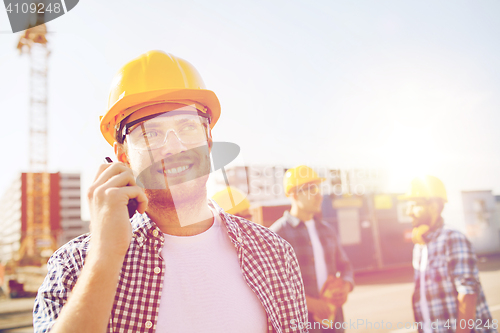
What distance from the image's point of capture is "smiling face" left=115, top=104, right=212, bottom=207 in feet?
4.83

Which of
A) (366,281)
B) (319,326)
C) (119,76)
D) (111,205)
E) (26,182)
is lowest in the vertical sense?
(366,281)

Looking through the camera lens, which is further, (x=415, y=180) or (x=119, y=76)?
(x=415, y=180)

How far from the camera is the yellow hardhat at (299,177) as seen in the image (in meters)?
4.47

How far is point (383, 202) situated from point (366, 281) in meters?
5.39

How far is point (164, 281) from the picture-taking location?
4.40 ft

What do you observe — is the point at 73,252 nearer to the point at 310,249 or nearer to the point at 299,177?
the point at 310,249

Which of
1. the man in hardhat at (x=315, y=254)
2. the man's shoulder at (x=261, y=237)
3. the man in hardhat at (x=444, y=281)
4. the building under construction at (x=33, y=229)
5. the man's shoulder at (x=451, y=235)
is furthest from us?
the building under construction at (x=33, y=229)

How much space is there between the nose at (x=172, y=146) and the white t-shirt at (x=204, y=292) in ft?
1.31

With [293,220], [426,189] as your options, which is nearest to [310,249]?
[293,220]

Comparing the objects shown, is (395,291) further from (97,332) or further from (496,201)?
(97,332)

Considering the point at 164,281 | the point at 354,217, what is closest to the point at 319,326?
the point at 164,281

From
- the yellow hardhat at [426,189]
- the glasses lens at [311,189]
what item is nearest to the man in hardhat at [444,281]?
the yellow hardhat at [426,189]

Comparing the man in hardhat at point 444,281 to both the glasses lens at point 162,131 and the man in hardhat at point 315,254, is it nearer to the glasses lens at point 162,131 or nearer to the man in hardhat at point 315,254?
the man in hardhat at point 315,254

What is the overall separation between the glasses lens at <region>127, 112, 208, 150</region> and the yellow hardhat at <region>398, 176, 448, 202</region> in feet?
10.6
